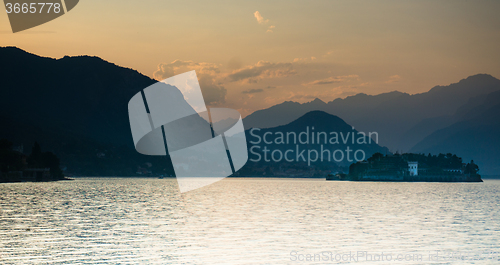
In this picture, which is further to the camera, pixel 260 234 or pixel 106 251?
pixel 260 234

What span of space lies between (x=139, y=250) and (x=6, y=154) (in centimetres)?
17619

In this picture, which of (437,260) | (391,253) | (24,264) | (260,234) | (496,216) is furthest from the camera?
(496,216)

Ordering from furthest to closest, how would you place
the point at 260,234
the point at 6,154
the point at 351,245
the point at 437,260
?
the point at 6,154 → the point at 260,234 → the point at 351,245 → the point at 437,260

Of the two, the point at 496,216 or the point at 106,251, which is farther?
the point at 496,216

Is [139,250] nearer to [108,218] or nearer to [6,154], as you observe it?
[108,218]

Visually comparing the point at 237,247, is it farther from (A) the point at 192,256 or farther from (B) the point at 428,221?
(B) the point at 428,221

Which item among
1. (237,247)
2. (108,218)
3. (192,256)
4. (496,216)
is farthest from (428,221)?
(108,218)

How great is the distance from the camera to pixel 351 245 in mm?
39000

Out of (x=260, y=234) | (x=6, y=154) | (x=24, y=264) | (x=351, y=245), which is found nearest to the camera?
(x=24, y=264)

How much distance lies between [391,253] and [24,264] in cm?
2555

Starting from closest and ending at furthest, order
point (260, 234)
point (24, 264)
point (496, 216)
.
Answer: point (24, 264) → point (260, 234) → point (496, 216)

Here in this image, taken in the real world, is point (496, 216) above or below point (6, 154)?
below

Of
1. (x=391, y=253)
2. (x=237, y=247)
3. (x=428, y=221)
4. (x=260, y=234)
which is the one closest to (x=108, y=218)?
(x=260, y=234)

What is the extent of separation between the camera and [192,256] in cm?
3416
